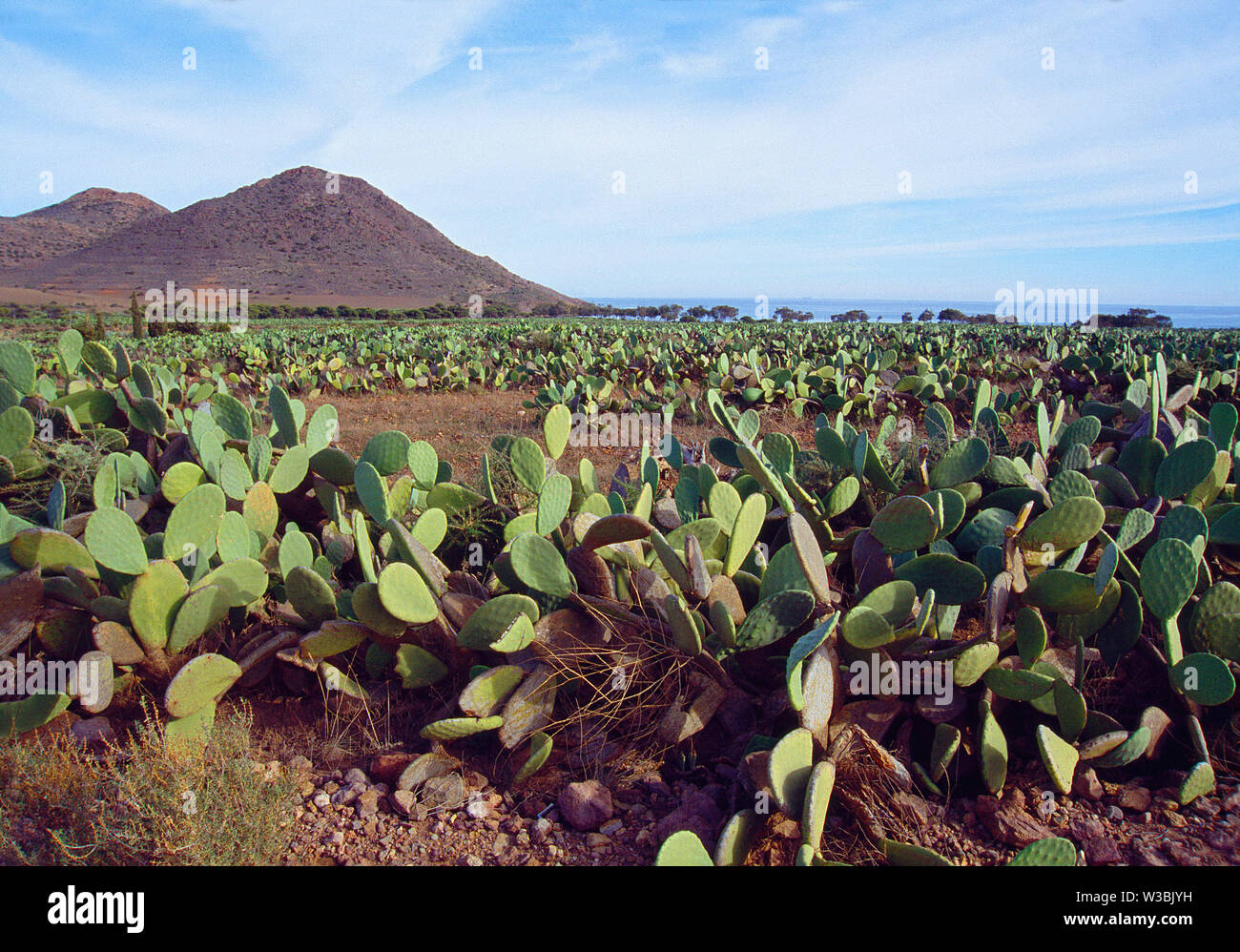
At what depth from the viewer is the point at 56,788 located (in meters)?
2.15

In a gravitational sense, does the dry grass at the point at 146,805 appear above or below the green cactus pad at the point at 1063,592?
below

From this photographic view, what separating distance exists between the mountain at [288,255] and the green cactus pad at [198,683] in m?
71.7

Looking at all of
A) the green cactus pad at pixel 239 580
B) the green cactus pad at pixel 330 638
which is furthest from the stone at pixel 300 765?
the green cactus pad at pixel 239 580

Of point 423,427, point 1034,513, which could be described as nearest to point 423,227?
point 423,427

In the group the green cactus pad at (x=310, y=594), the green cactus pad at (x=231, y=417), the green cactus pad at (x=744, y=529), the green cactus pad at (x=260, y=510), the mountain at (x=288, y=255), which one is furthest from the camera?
Result: the mountain at (x=288, y=255)

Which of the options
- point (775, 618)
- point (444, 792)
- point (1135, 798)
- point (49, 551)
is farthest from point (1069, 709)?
point (49, 551)

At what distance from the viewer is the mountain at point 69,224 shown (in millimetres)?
77375

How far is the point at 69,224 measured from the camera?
90.8 metres

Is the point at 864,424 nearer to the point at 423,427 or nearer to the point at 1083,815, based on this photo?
the point at 423,427

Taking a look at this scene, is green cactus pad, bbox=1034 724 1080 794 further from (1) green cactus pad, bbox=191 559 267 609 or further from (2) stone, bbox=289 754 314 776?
(1) green cactus pad, bbox=191 559 267 609

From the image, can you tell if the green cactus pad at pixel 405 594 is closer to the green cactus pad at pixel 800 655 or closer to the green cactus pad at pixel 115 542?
the green cactus pad at pixel 115 542

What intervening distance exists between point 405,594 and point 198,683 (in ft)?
2.39

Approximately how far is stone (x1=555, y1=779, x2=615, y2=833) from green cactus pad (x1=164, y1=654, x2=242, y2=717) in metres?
1.18

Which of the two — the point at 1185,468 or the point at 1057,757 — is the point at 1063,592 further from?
the point at 1185,468
